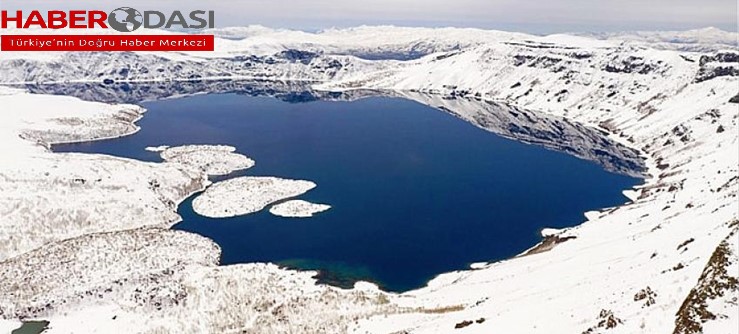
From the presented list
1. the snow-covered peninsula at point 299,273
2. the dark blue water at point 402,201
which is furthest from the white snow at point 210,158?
the snow-covered peninsula at point 299,273

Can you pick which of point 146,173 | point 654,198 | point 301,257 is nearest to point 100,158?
point 146,173

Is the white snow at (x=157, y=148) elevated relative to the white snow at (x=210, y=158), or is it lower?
lower

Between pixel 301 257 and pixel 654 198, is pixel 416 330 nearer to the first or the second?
pixel 301 257

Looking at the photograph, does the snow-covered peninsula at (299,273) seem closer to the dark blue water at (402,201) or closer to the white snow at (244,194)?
the white snow at (244,194)

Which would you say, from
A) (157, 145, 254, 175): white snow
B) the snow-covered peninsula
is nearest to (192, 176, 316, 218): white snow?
the snow-covered peninsula

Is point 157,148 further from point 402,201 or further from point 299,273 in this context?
point 299,273

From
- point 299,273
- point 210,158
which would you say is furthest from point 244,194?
point 299,273
